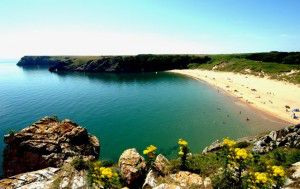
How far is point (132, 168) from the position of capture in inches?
810

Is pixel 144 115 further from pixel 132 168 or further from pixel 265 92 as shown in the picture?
pixel 132 168

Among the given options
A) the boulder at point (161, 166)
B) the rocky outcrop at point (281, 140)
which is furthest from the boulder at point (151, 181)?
the rocky outcrop at point (281, 140)

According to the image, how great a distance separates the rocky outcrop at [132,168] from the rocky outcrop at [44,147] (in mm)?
5844

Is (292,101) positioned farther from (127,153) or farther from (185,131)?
(127,153)

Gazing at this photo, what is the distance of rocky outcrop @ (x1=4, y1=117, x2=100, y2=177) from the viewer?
25984mm

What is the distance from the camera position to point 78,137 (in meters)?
29.2

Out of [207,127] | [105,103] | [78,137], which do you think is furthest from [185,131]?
[105,103]

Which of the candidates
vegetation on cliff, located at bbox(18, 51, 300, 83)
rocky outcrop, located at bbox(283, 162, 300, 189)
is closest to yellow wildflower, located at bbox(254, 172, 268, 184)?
rocky outcrop, located at bbox(283, 162, 300, 189)

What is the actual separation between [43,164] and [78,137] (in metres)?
4.82

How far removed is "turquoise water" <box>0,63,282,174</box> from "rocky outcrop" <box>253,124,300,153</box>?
53.9 ft

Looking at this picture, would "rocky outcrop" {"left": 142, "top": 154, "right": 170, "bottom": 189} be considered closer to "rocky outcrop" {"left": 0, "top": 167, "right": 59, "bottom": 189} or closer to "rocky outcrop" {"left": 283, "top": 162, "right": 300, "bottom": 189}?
"rocky outcrop" {"left": 0, "top": 167, "right": 59, "bottom": 189}

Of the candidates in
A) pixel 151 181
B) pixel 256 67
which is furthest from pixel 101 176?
pixel 256 67

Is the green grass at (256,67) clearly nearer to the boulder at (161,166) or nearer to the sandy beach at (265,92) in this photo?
the sandy beach at (265,92)

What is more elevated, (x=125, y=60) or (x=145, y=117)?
(x=125, y=60)
